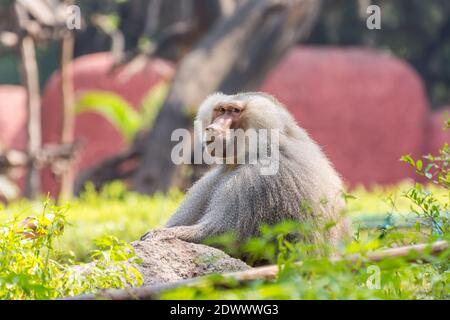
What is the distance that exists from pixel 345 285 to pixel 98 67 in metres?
14.0

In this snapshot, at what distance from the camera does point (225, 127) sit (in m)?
4.40

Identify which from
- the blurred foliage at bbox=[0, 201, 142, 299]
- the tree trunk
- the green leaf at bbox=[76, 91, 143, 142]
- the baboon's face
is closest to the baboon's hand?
the baboon's face

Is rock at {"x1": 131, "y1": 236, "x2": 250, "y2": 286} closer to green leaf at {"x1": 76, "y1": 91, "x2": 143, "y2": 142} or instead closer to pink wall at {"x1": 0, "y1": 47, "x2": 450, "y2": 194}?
green leaf at {"x1": 76, "y1": 91, "x2": 143, "y2": 142}

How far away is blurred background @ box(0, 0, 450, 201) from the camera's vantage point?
9.99 meters

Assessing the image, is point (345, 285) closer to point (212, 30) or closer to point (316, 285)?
point (316, 285)

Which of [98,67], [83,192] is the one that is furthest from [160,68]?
[83,192]

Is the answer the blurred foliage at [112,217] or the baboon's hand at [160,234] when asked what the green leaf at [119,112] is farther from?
the baboon's hand at [160,234]

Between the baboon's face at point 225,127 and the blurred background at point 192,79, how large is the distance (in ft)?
17.3

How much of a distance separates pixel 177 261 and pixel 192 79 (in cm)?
604

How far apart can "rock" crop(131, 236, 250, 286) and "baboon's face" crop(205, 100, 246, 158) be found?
535mm

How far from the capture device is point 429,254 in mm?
2762

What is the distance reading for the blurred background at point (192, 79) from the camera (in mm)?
9992

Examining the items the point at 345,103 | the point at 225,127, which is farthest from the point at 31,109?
the point at 345,103

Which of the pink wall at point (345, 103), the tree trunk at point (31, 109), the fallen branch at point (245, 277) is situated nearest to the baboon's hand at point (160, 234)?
the fallen branch at point (245, 277)
